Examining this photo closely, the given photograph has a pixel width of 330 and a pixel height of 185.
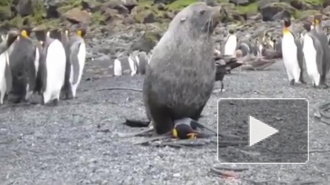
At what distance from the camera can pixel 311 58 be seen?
14.1 m

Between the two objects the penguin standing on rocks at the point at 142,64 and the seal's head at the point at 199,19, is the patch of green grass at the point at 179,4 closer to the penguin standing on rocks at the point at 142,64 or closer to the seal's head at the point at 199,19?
the penguin standing on rocks at the point at 142,64

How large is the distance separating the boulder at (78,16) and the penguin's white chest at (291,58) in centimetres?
2122

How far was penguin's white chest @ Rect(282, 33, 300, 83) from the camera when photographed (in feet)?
47.7

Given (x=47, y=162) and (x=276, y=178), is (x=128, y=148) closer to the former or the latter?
(x=47, y=162)

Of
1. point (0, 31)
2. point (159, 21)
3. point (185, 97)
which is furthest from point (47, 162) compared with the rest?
point (159, 21)

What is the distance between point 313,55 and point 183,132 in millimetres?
6723

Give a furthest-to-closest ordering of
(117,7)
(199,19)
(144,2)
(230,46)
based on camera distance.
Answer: (144,2) → (117,7) → (230,46) → (199,19)

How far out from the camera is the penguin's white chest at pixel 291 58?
14.5m

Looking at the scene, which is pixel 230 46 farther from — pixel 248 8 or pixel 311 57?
pixel 248 8

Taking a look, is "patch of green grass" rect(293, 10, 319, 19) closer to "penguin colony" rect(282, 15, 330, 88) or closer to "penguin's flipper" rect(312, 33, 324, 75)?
"penguin colony" rect(282, 15, 330, 88)

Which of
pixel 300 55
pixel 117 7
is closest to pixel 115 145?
pixel 300 55

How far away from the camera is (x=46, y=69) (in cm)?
1241

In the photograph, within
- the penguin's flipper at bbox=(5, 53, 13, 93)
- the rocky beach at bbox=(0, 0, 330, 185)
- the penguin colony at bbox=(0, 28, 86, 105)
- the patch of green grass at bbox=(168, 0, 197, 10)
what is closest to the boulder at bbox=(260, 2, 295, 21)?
the patch of green grass at bbox=(168, 0, 197, 10)

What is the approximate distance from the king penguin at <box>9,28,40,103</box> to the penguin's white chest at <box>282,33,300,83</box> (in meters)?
4.68
